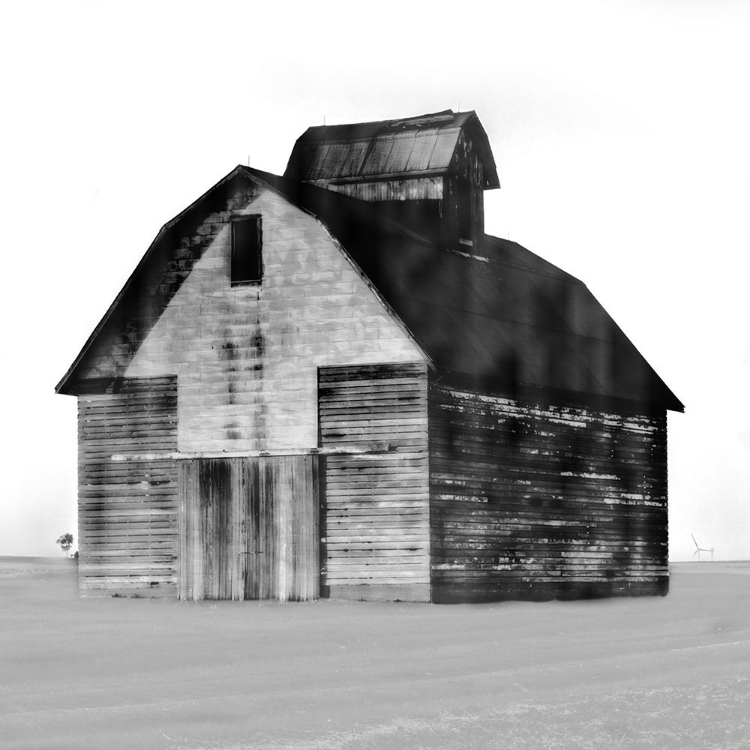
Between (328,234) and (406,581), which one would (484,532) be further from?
(328,234)

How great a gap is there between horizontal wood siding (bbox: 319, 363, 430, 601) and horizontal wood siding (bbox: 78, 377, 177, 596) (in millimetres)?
3334

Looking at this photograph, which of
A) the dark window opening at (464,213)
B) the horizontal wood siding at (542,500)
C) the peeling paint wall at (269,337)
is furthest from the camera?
the dark window opening at (464,213)

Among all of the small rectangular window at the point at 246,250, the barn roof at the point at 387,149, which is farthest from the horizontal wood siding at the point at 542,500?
the barn roof at the point at 387,149

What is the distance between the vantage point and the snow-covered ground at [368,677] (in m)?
13.3

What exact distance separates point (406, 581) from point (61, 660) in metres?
9.69

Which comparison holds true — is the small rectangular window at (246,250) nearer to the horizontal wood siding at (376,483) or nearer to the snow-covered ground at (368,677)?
the horizontal wood siding at (376,483)

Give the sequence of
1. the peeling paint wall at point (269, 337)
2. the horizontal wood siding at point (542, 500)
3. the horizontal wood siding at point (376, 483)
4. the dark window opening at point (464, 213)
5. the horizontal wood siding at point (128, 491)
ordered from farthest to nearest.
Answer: the dark window opening at point (464, 213) < the horizontal wood siding at point (128, 491) < the peeling paint wall at point (269, 337) < the horizontal wood siding at point (542, 500) < the horizontal wood siding at point (376, 483)

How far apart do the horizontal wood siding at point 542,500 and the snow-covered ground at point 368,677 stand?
122 centimetres

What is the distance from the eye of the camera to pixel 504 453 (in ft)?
99.3

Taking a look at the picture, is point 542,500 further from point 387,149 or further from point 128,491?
point 387,149

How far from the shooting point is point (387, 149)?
119 feet

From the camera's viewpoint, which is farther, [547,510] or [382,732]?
[547,510]

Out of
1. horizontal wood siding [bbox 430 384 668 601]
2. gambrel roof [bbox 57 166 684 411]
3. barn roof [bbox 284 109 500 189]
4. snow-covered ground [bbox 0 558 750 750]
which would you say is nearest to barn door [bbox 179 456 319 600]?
snow-covered ground [bbox 0 558 750 750]

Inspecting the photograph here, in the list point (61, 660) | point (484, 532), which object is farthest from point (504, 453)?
point (61, 660)
